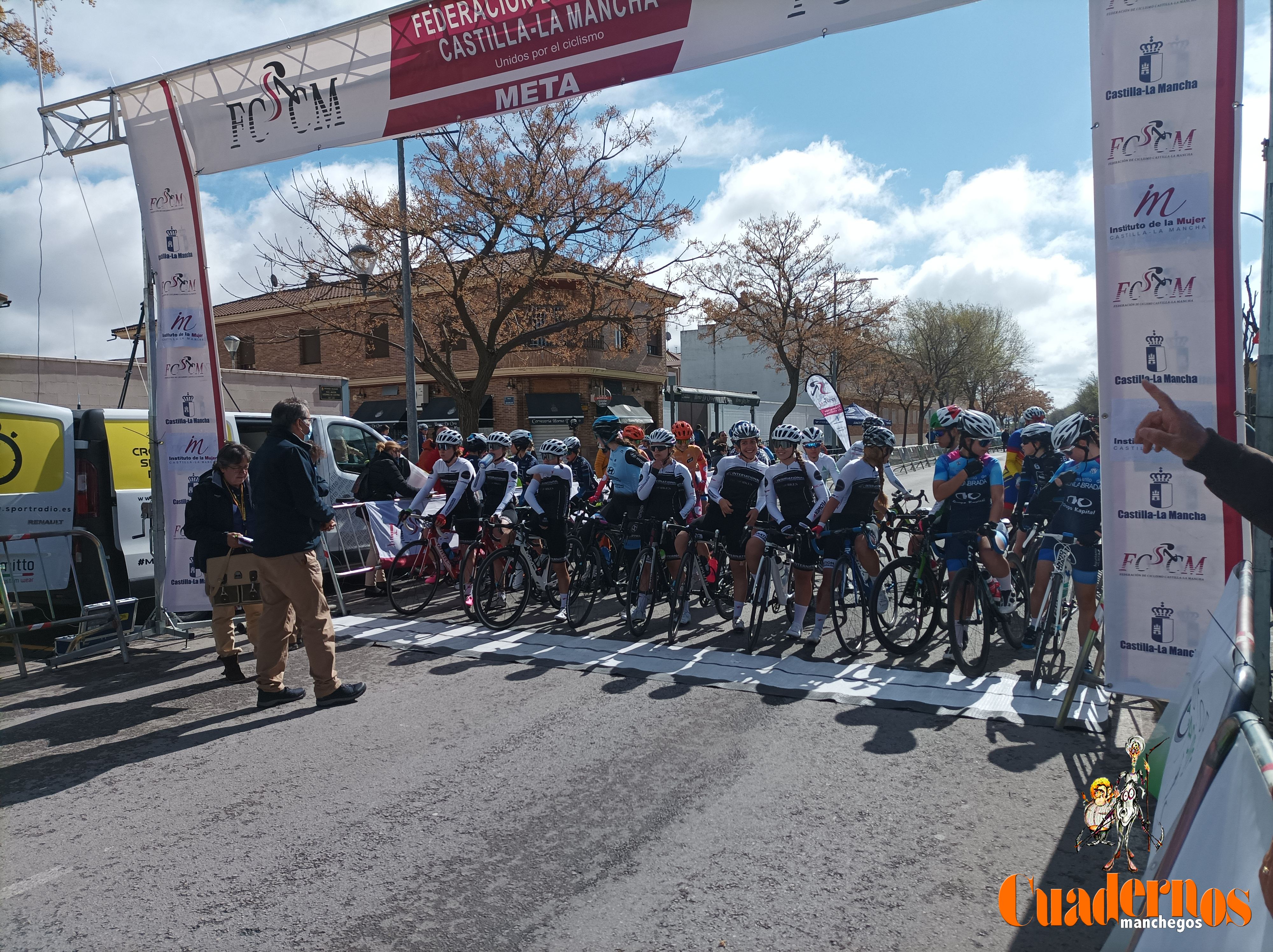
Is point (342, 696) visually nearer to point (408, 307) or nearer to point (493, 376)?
point (408, 307)

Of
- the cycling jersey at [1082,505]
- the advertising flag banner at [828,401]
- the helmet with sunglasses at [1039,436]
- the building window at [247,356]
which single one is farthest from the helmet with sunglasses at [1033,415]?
the building window at [247,356]

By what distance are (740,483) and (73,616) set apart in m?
6.48

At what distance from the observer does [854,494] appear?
7.37m

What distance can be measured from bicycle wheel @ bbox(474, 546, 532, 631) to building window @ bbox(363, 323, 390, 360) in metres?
12.0

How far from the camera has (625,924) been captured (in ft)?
10.5

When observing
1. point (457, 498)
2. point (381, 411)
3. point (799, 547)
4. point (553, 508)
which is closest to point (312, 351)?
point (381, 411)

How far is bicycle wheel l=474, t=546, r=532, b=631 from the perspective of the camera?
8.28m

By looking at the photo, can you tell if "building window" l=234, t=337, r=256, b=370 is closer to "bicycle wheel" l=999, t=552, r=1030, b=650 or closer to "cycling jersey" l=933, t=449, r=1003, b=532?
"bicycle wheel" l=999, t=552, r=1030, b=650

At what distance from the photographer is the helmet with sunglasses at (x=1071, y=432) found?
7152 mm

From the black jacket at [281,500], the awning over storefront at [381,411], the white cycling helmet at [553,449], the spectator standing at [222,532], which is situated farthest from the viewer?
the awning over storefront at [381,411]

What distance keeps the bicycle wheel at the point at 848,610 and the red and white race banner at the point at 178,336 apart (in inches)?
228

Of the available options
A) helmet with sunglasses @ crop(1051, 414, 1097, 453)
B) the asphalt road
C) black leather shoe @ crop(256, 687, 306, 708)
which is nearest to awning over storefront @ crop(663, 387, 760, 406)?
helmet with sunglasses @ crop(1051, 414, 1097, 453)

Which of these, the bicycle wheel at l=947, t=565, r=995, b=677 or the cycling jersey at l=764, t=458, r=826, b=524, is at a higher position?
the cycling jersey at l=764, t=458, r=826, b=524

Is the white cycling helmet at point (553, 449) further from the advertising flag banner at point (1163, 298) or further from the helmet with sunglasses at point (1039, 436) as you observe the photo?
the advertising flag banner at point (1163, 298)
